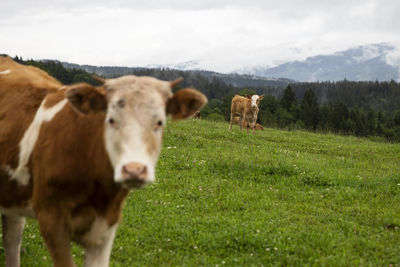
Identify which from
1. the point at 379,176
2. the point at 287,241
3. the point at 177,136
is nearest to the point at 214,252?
the point at 287,241

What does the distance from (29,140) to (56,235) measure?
1.23 m

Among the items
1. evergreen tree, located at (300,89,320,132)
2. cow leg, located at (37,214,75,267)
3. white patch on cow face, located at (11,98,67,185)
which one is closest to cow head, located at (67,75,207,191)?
white patch on cow face, located at (11,98,67,185)

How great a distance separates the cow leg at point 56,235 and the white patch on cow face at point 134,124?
97cm

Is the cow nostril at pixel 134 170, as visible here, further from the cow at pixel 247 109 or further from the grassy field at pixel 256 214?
the cow at pixel 247 109

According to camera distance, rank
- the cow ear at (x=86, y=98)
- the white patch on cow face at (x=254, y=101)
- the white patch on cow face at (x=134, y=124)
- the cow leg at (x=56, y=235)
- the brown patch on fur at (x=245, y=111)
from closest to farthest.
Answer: the white patch on cow face at (x=134, y=124), the cow ear at (x=86, y=98), the cow leg at (x=56, y=235), the brown patch on fur at (x=245, y=111), the white patch on cow face at (x=254, y=101)

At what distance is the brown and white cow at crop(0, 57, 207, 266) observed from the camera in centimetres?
412

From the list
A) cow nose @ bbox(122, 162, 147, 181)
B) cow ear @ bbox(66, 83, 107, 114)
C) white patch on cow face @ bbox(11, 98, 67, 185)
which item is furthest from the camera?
white patch on cow face @ bbox(11, 98, 67, 185)

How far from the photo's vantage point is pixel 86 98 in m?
4.41

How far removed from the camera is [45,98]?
17.5 ft

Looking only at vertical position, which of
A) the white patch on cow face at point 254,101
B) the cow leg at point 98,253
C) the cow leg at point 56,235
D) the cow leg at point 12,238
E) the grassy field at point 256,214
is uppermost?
the white patch on cow face at point 254,101

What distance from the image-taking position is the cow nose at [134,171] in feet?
12.1

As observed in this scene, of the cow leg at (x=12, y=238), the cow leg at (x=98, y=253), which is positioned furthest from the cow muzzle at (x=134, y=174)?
the cow leg at (x=12, y=238)

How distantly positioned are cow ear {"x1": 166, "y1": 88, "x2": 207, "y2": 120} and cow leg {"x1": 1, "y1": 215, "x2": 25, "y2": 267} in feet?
10.7

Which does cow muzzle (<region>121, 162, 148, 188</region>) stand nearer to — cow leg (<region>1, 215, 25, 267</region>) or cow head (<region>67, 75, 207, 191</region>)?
cow head (<region>67, 75, 207, 191</region>)
